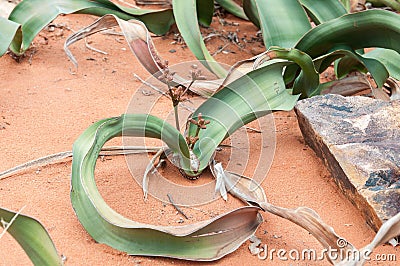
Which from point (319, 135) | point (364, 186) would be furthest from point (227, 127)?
point (364, 186)

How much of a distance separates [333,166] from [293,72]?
17.5 inches

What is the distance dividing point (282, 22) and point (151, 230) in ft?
3.36

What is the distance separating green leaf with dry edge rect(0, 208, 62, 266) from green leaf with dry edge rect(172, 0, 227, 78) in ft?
3.44

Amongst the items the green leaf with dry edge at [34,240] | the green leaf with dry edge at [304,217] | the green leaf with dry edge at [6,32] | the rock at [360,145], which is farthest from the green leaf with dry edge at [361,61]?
the green leaf with dry edge at [34,240]

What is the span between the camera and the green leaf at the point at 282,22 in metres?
2.22

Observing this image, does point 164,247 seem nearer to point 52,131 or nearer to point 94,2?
point 52,131

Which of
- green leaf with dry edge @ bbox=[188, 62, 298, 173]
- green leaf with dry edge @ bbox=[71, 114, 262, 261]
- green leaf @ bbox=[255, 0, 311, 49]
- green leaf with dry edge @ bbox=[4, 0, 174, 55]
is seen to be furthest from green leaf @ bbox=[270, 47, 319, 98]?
green leaf with dry edge @ bbox=[4, 0, 174, 55]

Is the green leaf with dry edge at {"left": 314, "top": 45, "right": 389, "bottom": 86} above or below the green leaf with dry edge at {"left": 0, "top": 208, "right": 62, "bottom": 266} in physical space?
below

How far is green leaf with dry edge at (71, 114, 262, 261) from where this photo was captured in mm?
1498

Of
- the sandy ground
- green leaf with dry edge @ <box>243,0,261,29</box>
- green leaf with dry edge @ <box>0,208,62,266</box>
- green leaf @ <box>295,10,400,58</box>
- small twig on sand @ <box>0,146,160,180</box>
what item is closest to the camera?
green leaf with dry edge @ <box>0,208,62,266</box>

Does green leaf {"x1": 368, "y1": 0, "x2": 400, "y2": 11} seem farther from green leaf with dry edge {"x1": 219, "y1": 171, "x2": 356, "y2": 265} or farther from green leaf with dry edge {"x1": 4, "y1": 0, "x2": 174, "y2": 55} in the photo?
green leaf with dry edge {"x1": 219, "y1": 171, "x2": 356, "y2": 265}

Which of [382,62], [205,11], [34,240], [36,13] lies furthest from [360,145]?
[36,13]

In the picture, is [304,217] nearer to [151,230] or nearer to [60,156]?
[151,230]

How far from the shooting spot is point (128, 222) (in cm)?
152
